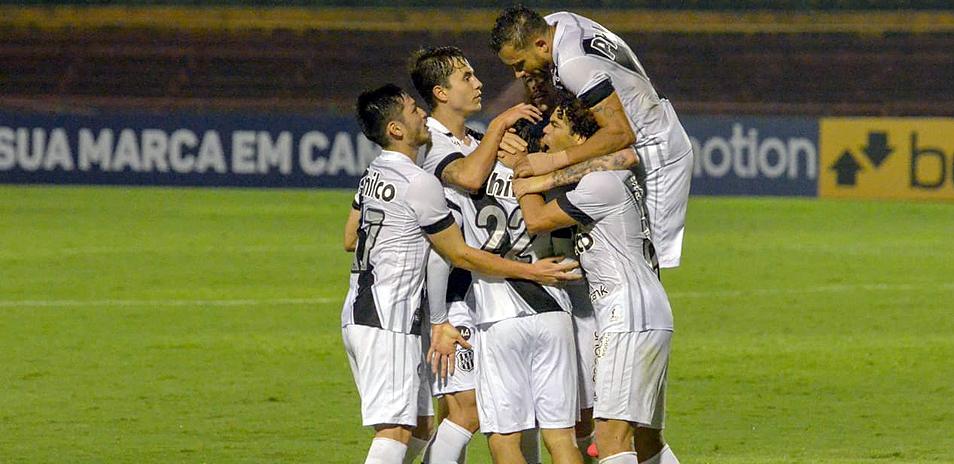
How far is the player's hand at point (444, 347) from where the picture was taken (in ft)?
18.9

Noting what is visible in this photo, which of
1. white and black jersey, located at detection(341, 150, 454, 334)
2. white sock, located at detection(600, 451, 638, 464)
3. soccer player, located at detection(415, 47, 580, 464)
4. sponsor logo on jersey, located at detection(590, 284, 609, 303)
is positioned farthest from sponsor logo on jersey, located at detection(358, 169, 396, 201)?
white sock, located at detection(600, 451, 638, 464)

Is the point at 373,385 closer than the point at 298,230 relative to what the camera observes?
Yes

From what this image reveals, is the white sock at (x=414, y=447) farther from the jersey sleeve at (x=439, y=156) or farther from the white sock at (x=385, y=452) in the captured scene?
the jersey sleeve at (x=439, y=156)

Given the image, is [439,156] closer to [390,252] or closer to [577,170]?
[390,252]

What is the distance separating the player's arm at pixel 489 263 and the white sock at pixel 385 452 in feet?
2.15

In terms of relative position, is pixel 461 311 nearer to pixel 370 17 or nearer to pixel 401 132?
pixel 401 132

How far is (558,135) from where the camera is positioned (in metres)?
5.73

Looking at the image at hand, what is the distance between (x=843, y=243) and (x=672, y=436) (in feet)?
33.4

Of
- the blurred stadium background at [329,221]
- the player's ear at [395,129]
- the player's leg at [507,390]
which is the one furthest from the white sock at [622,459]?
the blurred stadium background at [329,221]

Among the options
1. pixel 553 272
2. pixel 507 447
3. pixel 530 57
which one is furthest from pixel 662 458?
pixel 530 57

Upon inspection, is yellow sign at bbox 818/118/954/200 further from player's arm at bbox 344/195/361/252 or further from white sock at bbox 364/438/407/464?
white sock at bbox 364/438/407/464

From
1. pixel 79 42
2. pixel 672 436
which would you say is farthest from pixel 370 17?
pixel 672 436

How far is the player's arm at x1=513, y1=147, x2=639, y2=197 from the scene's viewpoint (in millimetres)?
5602

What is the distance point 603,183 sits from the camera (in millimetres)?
5551
